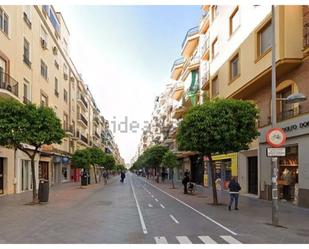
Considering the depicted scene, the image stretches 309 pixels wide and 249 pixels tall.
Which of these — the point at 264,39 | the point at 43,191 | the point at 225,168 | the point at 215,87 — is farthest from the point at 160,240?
the point at 215,87

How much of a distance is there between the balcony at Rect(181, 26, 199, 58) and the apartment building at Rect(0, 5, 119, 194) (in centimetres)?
1428

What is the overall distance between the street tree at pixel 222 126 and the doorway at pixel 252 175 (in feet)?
25.9

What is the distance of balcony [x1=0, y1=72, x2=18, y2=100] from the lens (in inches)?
1021

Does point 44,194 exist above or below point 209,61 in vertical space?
below

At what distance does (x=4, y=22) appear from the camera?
28141 millimetres

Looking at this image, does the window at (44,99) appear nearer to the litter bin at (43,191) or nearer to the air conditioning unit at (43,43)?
the air conditioning unit at (43,43)

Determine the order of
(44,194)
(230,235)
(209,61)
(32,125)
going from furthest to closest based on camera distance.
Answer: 1. (209,61)
2. (44,194)
3. (32,125)
4. (230,235)

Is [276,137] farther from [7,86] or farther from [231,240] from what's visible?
[7,86]

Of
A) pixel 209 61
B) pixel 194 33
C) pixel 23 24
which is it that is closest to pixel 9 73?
pixel 23 24

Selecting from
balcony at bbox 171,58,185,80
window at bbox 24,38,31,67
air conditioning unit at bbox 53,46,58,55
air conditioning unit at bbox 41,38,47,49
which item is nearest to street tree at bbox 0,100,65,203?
window at bbox 24,38,31,67

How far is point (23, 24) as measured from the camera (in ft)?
106

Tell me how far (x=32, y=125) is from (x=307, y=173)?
1286 centimetres

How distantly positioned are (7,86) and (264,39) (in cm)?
1545
